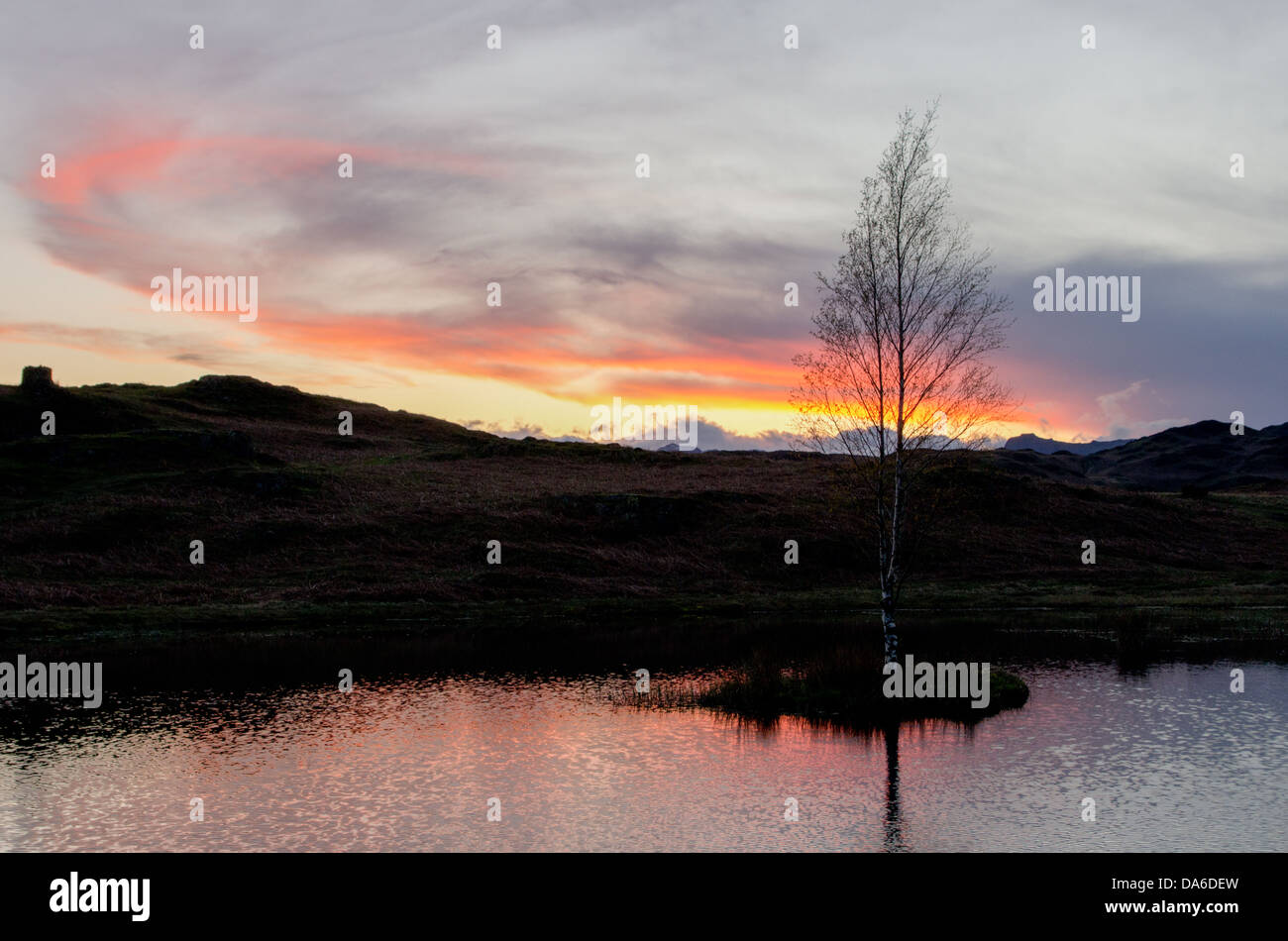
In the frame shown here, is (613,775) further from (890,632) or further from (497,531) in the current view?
(497,531)

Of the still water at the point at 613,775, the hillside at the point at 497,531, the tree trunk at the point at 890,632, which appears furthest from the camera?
the hillside at the point at 497,531

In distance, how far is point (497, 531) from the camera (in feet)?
272

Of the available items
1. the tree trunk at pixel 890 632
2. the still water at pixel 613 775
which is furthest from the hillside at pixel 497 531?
the still water at pixel 613 775

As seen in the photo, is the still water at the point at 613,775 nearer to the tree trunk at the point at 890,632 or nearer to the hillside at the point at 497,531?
the tree trunk at the point at 890,632

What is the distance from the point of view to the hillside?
68.2 metres

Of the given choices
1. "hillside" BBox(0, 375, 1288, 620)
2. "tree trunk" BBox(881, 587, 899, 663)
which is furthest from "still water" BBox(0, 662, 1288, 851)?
"hillside" BBox(0, 375, 1288, 620)

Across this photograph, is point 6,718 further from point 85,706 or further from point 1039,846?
point 1039,846

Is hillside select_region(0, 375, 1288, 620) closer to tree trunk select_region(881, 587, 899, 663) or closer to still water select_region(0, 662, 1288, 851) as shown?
tree trunk select_region(881, 587, 899, 663)

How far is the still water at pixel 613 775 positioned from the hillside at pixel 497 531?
13.6m

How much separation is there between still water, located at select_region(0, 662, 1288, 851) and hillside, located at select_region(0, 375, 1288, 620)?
13577mm

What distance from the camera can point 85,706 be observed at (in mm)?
36562

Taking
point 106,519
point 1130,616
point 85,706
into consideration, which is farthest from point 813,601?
point 106,519

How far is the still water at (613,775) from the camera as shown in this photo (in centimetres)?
2222

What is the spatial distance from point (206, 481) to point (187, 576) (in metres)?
23.3
